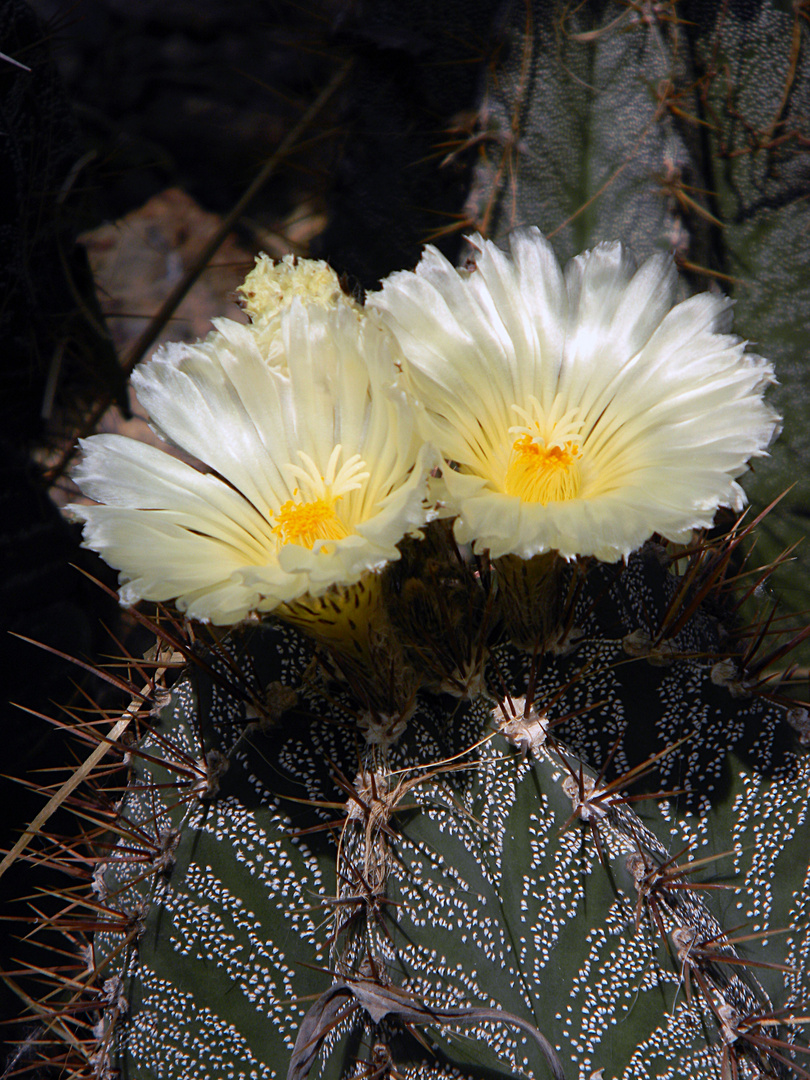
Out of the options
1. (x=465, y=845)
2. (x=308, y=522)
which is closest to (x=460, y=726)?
(x=465, y=845)

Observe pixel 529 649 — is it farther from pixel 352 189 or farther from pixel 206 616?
pixel 352 189

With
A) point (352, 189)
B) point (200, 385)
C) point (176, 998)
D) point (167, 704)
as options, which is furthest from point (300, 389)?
point (352, 189)

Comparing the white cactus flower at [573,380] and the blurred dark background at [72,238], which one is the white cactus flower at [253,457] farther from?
the blurred dark background at [72,238]

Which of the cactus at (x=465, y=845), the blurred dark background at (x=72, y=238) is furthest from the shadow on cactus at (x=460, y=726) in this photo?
the blurred dark background at (x=72, y=238)

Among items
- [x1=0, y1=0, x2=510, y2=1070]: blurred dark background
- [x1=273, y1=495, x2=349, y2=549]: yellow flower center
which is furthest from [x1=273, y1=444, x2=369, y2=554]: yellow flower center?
[x1=0, y1=0, x2=510, y2=1070]: blurred dark background

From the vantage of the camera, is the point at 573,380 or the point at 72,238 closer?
the point at 573,380

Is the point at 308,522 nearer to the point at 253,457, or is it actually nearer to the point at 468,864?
the point at 253,457
